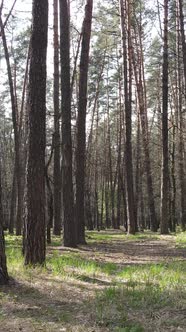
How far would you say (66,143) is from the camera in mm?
11789

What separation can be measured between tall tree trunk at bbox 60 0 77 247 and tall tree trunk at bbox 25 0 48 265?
387cm

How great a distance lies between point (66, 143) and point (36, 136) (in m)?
4.15

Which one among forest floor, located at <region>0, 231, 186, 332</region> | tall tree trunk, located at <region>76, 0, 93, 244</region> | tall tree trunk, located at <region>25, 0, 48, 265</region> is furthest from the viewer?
tall tree trunk, located at <region>76, 0, 93, 244</region>

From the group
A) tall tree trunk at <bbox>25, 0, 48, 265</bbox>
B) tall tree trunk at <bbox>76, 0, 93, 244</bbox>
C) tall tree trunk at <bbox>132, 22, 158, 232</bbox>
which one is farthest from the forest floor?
tall tree trunk at <bbox>132, 22, 158, 232</bbox>

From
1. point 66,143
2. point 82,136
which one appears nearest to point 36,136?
point 66,143

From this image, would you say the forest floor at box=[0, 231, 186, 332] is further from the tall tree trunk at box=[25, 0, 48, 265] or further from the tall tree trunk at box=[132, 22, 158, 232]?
Result: the tall tree trunk at box=[132, 22, 158, 232]

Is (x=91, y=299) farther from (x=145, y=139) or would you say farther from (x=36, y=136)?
(x=145, y=139)

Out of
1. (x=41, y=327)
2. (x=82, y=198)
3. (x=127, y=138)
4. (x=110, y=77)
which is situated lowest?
(x=41, y=327)

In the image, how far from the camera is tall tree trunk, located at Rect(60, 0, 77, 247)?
37.9 feet

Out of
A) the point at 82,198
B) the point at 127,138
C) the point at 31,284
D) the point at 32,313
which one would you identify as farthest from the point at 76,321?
the point at 127,138

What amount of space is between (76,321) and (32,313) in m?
0.62

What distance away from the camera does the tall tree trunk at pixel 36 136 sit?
24.9ft

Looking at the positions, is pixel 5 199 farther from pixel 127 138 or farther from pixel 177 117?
pixel 127 138

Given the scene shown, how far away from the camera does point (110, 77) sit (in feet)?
108
